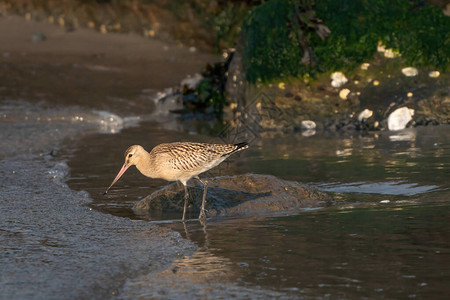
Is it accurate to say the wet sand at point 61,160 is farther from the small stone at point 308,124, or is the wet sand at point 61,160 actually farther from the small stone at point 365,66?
the small stone at point 365,66

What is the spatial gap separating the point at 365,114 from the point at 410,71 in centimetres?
101

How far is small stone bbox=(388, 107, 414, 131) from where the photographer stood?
13.4 m

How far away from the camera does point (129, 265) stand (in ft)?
21.5

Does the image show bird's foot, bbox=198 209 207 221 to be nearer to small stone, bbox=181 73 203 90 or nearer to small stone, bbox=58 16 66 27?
small stone, bbox=181 73 203 90

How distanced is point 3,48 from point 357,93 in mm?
9009

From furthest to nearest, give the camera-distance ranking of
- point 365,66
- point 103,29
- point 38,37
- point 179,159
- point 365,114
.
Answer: point 103,29 → point 38,37 → point 365,66 → point 365,114 → point 179,159

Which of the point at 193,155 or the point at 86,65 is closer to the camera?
the point at 193,155

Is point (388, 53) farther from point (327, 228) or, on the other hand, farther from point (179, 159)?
point (327, 228)

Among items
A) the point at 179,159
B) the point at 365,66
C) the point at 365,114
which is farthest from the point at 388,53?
the point at 179,159

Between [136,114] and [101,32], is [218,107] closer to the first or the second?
[136,114]

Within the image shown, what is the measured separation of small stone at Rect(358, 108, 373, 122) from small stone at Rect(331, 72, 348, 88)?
563 mm

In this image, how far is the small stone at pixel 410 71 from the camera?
13.8 meters

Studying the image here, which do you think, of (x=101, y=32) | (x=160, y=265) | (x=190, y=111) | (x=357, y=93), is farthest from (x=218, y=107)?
(x=160, y=265)

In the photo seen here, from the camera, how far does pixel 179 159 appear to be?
8930mm
